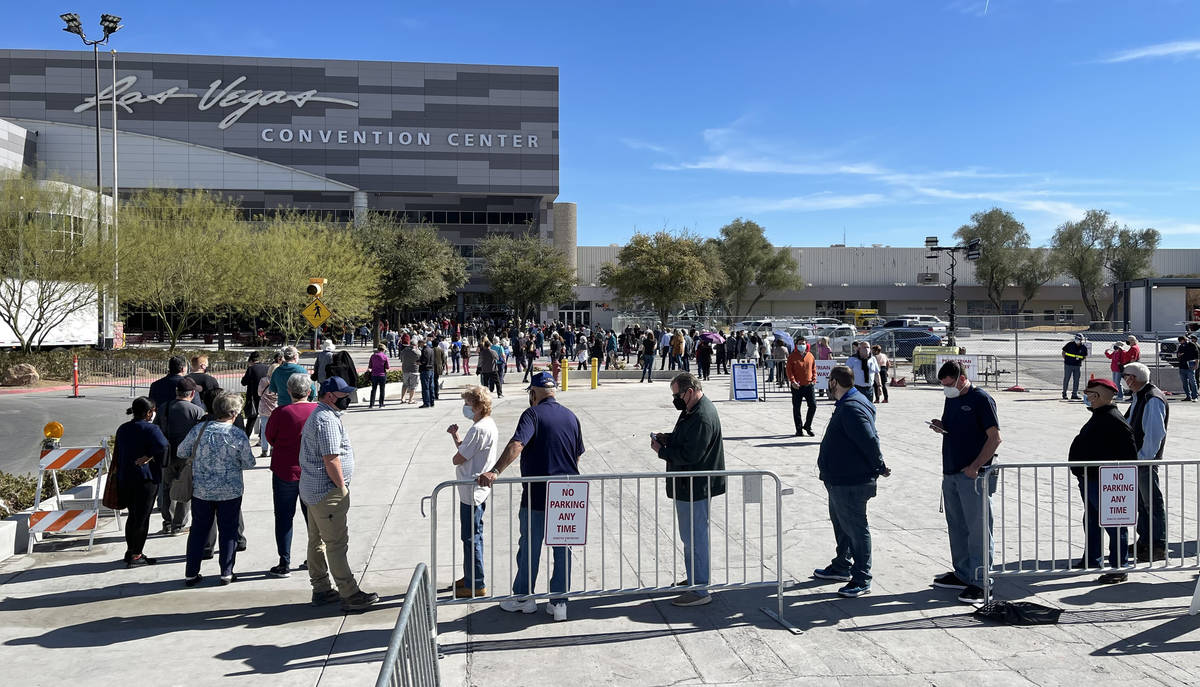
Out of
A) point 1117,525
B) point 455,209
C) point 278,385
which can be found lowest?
point 1117,525

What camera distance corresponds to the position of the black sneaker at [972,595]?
6230 mm

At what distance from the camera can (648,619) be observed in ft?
19.9

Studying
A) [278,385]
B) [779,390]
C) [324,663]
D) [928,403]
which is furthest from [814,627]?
[779,390]

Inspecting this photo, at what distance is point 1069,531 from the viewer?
19.6 feet

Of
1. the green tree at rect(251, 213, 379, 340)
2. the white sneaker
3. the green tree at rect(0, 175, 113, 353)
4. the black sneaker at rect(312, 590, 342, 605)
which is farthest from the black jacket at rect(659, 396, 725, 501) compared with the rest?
the green tree at rect(251, 213, 379, 340)

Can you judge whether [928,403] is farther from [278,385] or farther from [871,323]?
[871,323]

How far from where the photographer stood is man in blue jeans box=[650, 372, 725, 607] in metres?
6.32

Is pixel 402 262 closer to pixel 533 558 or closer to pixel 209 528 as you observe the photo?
pixel 209 528

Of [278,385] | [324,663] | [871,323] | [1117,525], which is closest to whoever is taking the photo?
[324,663]

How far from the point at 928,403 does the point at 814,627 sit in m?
16.4

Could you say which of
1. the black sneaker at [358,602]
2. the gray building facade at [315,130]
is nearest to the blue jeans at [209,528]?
the black sneaker at [358,602]

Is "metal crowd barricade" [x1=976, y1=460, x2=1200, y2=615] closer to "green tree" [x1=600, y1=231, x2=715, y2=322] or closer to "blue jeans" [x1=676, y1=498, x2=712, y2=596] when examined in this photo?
"blue jeans" [x1=676, y1=498, x2=712, y2=596]

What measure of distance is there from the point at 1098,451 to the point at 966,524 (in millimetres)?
1301

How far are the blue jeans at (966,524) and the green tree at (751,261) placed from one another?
2709 inches
